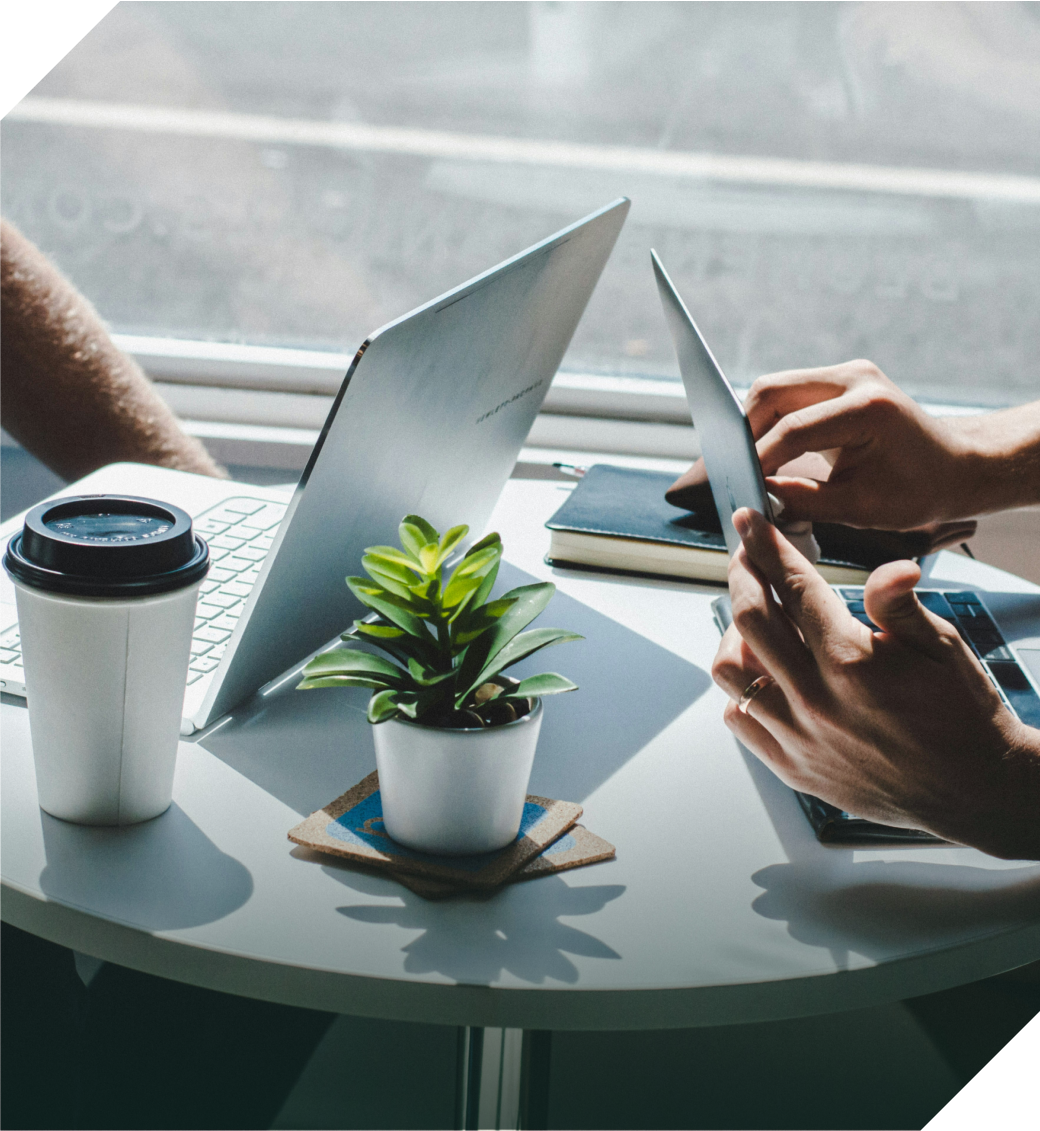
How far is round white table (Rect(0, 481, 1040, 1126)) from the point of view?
0.46m

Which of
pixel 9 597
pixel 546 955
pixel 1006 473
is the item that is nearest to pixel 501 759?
pixel 546 955

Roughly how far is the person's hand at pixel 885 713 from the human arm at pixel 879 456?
0.31 m

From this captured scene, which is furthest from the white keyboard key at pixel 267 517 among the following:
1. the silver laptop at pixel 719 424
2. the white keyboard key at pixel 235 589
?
the silver laptop at pixel 719 424

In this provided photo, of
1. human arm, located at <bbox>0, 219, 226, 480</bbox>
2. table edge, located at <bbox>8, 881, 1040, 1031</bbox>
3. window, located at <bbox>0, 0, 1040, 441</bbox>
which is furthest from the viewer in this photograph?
window, located at <bbox>0, 0, 1040, 441</bbox>

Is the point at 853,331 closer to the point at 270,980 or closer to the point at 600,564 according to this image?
the point at 600,564

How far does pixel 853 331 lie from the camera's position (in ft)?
5.62

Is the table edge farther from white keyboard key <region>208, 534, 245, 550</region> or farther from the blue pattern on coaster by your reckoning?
white keyboard key <region>208, 534, 245, 550</region>

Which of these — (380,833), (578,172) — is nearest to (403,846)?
(380,833)

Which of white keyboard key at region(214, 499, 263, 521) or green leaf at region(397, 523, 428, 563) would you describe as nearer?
green leaf at region(397, 523, 428, 563)

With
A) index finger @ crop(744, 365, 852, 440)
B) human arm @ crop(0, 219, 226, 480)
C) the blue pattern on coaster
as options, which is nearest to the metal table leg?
the blue pattern on coaster

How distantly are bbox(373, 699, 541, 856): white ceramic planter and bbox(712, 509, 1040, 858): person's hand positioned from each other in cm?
14

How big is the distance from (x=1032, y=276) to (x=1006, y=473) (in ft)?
2.84

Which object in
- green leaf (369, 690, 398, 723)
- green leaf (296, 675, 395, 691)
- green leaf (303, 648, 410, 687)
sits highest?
green leaf (303, 648, 410, 687)

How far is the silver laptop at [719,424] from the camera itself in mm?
571
